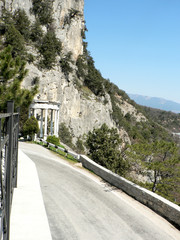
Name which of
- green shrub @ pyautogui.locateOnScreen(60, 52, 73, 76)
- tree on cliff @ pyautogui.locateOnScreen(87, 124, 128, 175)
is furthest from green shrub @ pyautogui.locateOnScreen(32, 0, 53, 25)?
tree on cliff @ pyautogui.locateOnScreen(87, 124, 128, 175)

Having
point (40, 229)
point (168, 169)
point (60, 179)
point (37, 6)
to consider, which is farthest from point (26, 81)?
point (40, 229)

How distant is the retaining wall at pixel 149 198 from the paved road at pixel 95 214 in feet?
0.94

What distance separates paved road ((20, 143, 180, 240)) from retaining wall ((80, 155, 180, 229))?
0.29m

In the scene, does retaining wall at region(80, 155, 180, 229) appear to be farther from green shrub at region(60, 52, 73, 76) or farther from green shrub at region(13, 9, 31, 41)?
green shrub at region(60, 52, 73, 76)

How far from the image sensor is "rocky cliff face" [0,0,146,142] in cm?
4266

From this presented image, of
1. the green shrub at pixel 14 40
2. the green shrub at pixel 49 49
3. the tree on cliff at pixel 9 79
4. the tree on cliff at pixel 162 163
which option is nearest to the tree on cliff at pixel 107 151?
the tree on cliff at pixel 162 163

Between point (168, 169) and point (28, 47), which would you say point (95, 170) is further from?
point (28, 47)

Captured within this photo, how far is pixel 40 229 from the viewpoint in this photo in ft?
17.1

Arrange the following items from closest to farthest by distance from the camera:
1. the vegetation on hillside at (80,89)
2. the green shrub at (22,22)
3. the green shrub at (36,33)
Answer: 1. the vegetation on hillside at (80,89)
2. the green shrub at (22,22)
3. the green shrub at (36,33)

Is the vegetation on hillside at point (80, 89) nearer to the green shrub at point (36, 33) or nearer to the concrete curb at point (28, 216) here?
the green shrub at point (36, 33)

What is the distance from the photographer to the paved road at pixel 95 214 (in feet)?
24.0

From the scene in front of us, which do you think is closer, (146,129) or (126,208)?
(126,208)

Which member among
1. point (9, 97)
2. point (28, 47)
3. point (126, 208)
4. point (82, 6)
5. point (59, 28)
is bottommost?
point (126, 208)

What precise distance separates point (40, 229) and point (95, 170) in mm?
10050
